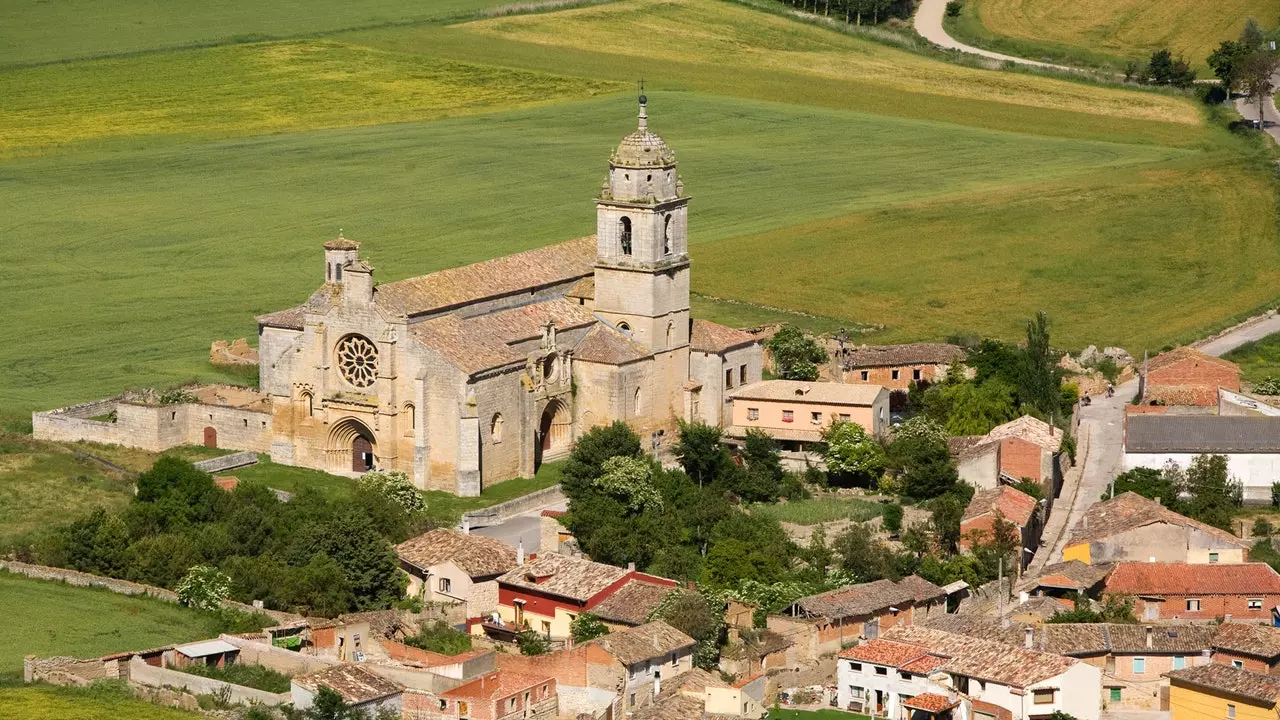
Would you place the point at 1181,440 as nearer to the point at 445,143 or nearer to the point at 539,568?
the point at 539,568

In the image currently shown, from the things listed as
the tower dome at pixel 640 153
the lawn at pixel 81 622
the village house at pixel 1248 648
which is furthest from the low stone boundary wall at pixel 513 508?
the village house at pixel 1248 648

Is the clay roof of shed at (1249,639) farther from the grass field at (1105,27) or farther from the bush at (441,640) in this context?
the grass field at (1105,27)

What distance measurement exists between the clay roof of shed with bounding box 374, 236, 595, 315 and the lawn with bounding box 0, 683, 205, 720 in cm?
2428

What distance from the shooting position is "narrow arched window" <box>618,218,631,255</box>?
91.3 meters

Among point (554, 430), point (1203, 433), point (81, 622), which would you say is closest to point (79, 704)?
point (81, 622)

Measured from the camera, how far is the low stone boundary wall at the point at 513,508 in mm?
80812

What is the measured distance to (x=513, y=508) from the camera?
271 ft

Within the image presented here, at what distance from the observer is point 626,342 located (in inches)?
3580

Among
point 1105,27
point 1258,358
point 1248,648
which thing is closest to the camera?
point 1248,648

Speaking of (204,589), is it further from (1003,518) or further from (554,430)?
(1003,518)

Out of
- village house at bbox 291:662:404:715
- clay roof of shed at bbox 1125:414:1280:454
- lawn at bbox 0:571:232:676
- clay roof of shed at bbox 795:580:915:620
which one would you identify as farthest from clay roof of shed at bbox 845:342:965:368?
village house at bbox 291:662:404:715

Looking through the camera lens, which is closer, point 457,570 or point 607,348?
point 457,570

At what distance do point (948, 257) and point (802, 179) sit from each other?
14136 millimetres

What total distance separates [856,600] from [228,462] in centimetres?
2370
